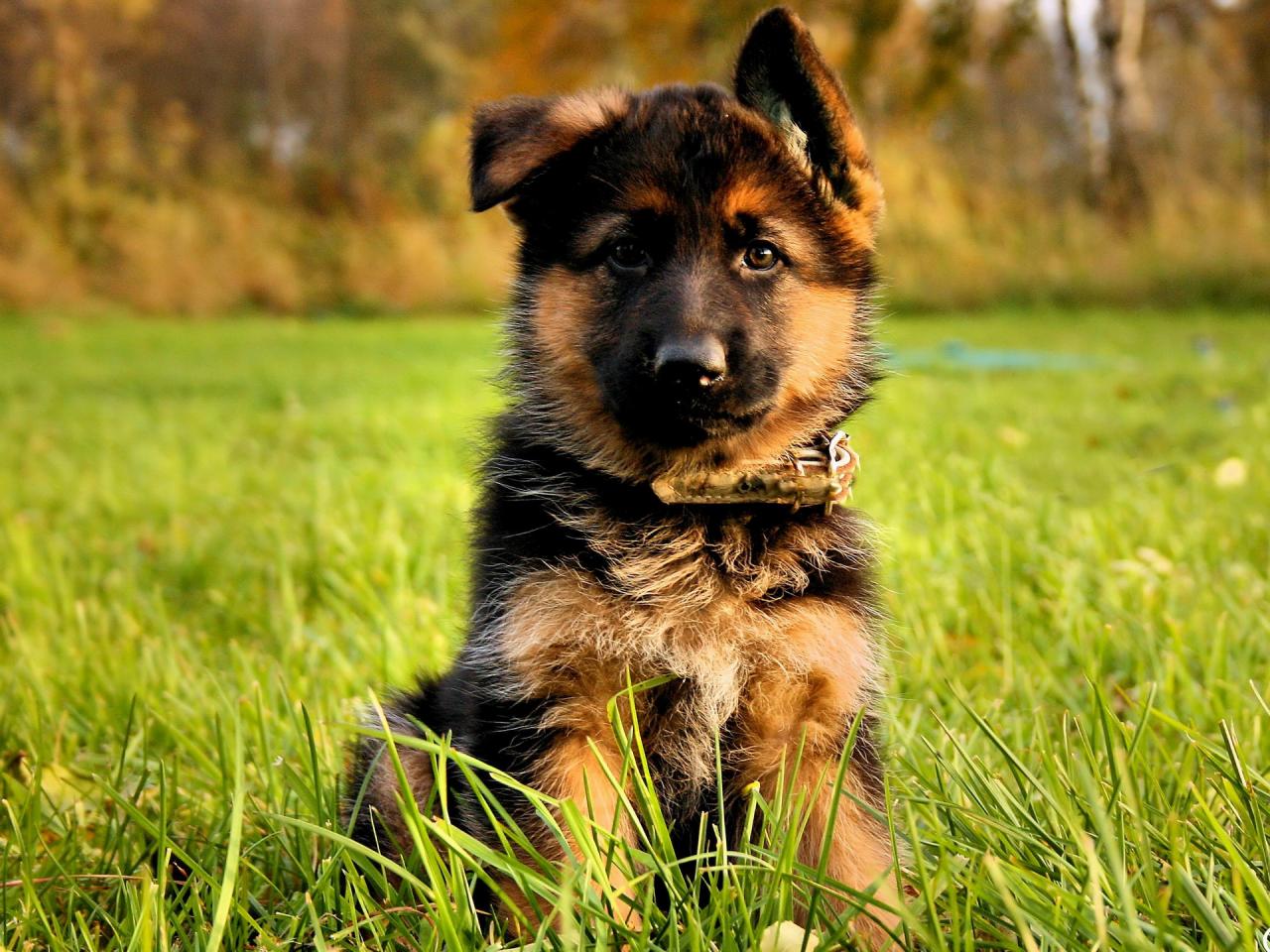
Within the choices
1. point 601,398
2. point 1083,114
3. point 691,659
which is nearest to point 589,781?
point 691,659

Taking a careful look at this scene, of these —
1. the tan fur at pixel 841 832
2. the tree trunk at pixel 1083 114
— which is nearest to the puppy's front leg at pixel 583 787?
the tan fur at pixel 841 832

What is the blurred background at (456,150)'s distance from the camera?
16422mm

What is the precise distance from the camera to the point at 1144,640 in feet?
10.5

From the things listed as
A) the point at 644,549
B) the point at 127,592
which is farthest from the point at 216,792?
the point at 127,592

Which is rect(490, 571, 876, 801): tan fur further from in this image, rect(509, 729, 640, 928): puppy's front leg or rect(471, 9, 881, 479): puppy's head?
rect(471, 9, 881, 479): puppy's head

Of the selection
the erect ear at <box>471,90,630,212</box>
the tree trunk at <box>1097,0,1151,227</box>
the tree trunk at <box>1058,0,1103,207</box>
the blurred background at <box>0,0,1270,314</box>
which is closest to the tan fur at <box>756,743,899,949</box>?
the erect ear at <box>471,90,630,212</box>

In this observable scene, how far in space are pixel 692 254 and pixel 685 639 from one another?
0.82 m

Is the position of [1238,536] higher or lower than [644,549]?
lower

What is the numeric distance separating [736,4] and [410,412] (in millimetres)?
13989

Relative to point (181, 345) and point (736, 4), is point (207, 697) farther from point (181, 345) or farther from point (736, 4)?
point (736, 4)

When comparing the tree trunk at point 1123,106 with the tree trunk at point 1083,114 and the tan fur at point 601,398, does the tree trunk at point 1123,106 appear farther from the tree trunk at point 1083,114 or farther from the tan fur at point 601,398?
the tan fur at point 601,398

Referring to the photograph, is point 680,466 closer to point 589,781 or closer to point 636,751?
point 636,751

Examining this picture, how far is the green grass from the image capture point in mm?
1833

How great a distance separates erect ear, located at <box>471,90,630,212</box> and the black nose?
527mm
